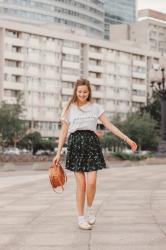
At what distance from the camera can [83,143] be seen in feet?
25.0

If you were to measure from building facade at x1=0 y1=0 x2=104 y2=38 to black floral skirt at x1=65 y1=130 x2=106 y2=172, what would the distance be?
5212 inches

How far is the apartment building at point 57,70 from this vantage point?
104 metres

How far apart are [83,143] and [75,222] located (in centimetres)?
111

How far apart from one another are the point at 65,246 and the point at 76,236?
24.3 inches

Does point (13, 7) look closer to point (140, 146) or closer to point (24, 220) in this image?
point (140, 146)

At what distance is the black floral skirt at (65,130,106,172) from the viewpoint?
7.58 metres

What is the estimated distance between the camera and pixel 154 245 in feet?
20.5

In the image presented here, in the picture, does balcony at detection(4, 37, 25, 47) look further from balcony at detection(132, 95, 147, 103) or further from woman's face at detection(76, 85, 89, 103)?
woman's face at detection(76, 85, 89, 103)

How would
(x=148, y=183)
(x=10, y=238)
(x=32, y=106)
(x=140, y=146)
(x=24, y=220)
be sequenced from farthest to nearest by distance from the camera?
(x=32, y=106) < (x=140, y=146) < (x=148, y=183) < (x=24, y=220) < (x=10, y=238)

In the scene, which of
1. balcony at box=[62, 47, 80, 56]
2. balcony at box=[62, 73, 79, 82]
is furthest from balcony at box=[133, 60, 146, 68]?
balcony at box=[62, 73, 79, 82]

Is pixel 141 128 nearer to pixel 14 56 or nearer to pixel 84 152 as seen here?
pixel 14 56

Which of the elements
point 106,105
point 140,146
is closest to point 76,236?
point 140,146

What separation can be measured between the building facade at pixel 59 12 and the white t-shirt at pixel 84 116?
434 feet

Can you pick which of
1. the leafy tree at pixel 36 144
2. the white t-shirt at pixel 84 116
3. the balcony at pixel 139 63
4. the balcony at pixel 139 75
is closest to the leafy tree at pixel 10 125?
the leafy tree at pixel 36 144
